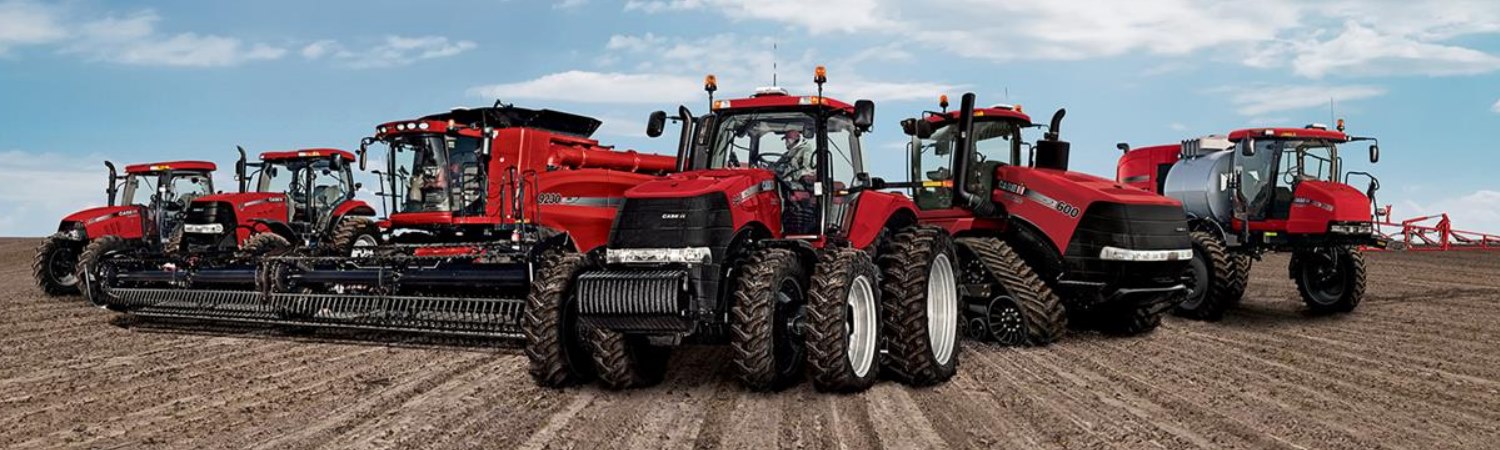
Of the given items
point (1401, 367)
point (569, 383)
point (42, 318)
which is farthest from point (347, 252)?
point (1401, 367)

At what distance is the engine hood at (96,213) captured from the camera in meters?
16.8

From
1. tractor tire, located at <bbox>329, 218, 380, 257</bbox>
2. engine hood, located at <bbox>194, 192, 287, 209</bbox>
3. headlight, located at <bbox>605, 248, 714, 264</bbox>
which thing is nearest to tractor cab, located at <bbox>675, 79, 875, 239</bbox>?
headlight, located at <bbox>605, 248, 714, 264</bbox>

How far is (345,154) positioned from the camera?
1722 centimetres

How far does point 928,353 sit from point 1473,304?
1189 centimetres

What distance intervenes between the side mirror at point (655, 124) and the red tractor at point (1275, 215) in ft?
26.0

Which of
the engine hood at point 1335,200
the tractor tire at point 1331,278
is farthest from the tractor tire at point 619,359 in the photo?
the tractor tire at point 1331,278

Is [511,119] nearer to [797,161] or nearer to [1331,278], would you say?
[797,161]

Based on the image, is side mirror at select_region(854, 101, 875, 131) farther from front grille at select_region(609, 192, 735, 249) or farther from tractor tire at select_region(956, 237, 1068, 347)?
tractor tire at select_region(956, 237, 1068, 347)

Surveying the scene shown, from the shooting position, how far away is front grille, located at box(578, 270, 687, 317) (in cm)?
649

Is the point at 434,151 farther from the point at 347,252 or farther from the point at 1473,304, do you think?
the point at 1473,304

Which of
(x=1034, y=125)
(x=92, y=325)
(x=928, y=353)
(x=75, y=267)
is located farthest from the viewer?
(x=75, y=267)

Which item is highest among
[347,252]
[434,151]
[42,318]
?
[434,151]

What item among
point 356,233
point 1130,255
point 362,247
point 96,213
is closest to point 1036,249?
point 1130,255

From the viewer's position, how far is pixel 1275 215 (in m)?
14.3
